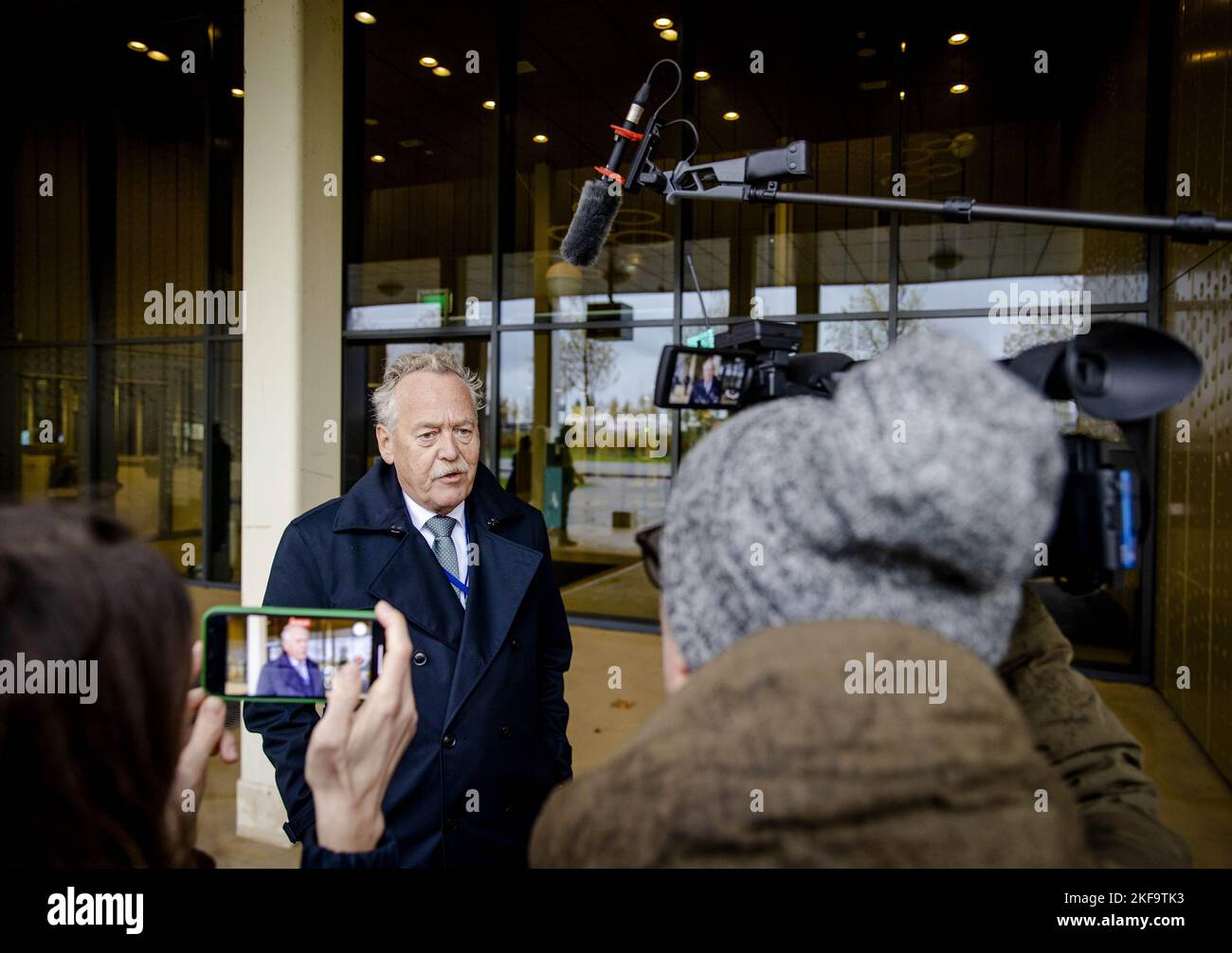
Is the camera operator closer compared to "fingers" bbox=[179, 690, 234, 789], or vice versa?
the camera operator

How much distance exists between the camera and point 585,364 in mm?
5996

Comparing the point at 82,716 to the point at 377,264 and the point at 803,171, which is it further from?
the point at 377,264

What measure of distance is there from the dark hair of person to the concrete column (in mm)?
2574

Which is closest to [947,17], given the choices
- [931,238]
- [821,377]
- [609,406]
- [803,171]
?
[931,238]

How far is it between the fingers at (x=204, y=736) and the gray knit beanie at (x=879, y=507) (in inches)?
29.1

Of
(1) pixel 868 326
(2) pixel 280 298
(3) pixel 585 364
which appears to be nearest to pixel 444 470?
(2) pixel 280 298

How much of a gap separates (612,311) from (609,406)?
0.81 metres

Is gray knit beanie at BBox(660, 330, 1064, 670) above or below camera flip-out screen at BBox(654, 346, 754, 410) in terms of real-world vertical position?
below

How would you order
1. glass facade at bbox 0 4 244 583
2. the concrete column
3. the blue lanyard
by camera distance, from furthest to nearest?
1. glass facade at bbox 0 4 244 583
2. the concrete column
3. the blue lanyard

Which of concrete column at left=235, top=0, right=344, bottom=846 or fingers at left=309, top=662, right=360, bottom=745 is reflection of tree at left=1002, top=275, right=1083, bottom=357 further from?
fingers at left=309, top=662, right=360, bottom=745

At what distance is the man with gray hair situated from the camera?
1.55m

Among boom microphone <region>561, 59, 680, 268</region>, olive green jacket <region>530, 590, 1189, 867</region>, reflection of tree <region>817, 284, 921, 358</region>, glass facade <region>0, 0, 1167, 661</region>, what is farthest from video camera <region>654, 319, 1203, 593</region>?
reflection of tree <region>817, 284, 921, 358</region>

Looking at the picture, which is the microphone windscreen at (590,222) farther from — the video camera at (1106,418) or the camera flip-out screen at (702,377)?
the video camera at (1106,418)

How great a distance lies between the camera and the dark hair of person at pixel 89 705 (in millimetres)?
686
